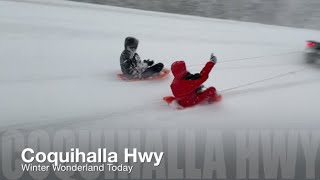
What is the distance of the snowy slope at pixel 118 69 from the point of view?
393cm

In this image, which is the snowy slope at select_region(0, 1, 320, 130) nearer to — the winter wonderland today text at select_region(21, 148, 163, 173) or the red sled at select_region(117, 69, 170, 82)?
the red sled at select_region(117, 69, 170, 82)

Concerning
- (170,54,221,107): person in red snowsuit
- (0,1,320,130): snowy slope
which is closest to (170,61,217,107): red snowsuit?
(170,54,221,107): person in red snowsuit

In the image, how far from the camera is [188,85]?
13.1ft

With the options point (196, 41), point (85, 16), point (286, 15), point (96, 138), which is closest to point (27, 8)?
point (85, 16)

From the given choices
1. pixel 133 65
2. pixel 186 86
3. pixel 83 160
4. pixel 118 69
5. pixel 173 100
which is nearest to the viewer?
pixel 83 160

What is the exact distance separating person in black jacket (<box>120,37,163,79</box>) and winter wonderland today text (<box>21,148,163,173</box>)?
1502 millimetres

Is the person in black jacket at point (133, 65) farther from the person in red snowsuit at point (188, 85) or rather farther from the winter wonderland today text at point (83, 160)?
the winter wonderland today text at point (83, 160)

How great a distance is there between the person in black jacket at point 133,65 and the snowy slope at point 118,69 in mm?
128

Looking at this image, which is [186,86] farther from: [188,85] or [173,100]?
[173,100]

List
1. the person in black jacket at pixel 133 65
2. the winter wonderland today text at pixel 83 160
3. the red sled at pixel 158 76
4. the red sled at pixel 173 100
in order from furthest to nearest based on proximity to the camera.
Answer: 1. the red sled at pixel 158 76
2. the person in black jacket at pixel 133 65
3. the red sled at pixel 173 100
4. the winter wonderland today text at pixel 83 160

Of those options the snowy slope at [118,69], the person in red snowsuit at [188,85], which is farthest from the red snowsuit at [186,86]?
the snowy slope at [118,69]

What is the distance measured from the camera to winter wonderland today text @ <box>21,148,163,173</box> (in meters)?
3.21

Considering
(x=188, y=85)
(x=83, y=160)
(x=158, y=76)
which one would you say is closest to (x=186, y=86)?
(x=188, y=85)

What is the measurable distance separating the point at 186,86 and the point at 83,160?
1.33 m
